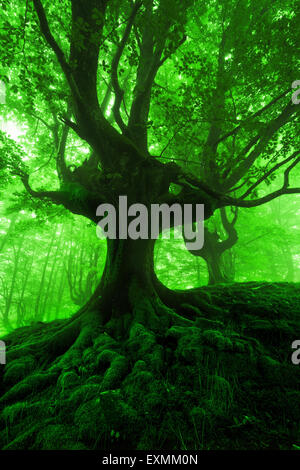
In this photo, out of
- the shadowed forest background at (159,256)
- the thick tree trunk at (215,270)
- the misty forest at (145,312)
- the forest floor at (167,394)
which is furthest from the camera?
the shadowed forest background at (159,256)

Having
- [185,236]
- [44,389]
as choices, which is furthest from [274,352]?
[185,236]

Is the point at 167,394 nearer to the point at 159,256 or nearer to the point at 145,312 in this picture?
the point at 145,312

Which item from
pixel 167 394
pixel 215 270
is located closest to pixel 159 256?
pixel 215 270

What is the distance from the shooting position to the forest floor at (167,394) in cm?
196

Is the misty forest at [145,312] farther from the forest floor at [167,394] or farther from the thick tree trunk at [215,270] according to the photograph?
the thick tree trunk at [215,270]

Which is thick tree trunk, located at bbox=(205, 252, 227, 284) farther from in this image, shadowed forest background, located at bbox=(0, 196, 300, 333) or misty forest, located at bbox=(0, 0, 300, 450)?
misty forest, located at bbox=(0, 0, 300, 450)

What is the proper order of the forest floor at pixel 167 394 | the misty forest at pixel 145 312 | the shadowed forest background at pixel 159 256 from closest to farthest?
the forest floor at pixel 167 394 < the misty forest at pixel 145 312 < the shadowed forest background at pixel 159 256

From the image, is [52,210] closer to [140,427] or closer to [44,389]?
[44,389]

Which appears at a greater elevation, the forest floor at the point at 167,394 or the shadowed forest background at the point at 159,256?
the shadowed forest background at the point at 159,256

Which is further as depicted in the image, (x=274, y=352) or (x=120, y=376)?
(x=274, y=352)

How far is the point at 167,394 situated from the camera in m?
2.39

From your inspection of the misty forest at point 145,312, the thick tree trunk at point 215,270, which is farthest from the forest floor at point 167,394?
the thick tree trunk at point 215,270
